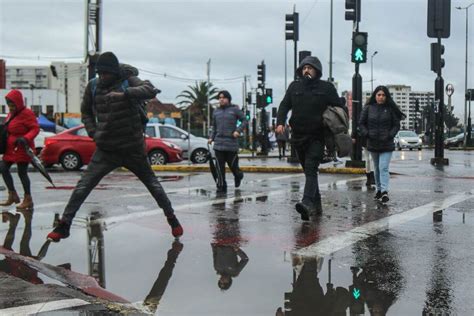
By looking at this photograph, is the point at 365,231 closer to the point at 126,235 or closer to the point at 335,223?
the point at 335,223

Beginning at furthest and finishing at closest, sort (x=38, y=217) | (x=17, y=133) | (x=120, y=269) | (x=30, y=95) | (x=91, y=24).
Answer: (x=30, y=95)
(x=91, y=24)
(x=17, y=133)
(x=38, y=217)
(x=120, y=269)

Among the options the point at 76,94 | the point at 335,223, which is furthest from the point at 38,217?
the point at 76,94

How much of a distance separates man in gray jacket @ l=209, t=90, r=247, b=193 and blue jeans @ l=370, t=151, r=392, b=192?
2.38 meters

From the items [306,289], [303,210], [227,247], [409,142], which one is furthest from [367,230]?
[409,142]

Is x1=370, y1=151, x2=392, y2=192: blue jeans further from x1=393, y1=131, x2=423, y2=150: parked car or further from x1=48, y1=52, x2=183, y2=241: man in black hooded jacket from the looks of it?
x1=393, y1=131, x2=423, y2=150: parked car

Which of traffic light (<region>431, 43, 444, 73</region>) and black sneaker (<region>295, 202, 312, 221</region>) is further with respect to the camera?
traffic light (<region>431, 43, 444, 73</region>)

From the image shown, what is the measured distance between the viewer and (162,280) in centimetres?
454

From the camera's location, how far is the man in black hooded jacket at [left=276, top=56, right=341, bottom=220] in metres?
7.01

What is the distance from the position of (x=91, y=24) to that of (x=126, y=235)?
16.7 metres

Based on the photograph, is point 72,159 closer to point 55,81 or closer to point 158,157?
point 158,157

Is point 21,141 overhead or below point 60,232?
overhead

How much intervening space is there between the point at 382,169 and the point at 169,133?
13.6 metres

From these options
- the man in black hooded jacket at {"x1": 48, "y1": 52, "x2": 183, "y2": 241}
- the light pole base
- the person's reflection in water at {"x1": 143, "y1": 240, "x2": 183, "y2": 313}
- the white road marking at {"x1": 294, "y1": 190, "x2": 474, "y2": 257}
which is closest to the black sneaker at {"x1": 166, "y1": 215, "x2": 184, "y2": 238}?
the man in black hooded jacket at {"x1": 48, "y1": 52, "x2": 183, "y2": 241}

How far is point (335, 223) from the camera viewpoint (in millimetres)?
6863
